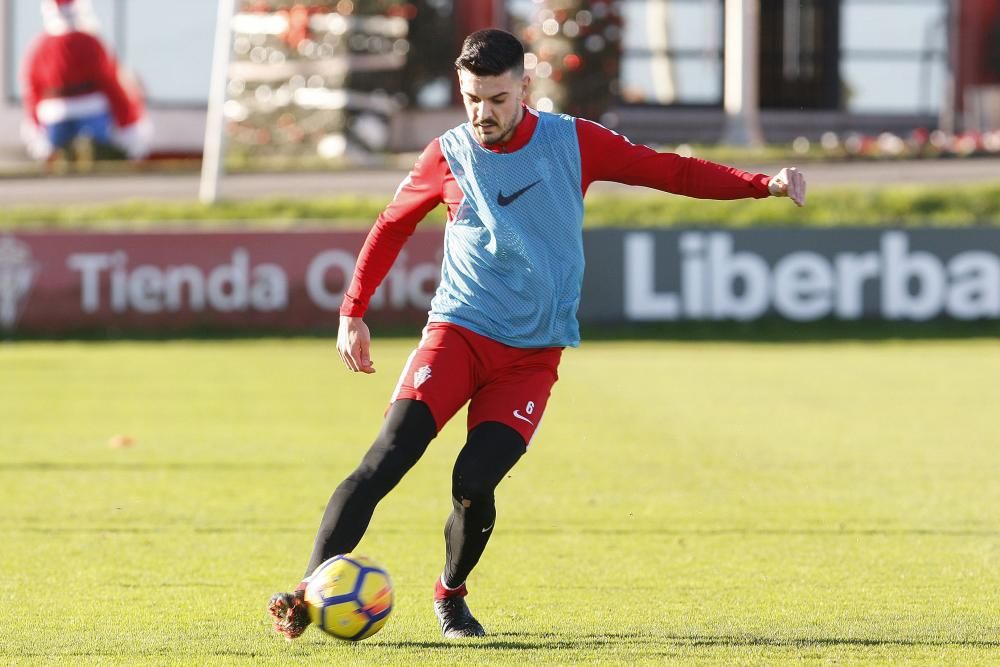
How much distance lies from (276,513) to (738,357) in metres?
12.0

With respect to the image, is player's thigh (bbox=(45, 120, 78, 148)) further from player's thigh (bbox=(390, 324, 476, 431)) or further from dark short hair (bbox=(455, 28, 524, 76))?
dark short hair (bbox=(455, 28, 524, 76))

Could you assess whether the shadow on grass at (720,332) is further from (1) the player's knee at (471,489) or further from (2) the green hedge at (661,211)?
(1) the player's knee at (471,489)

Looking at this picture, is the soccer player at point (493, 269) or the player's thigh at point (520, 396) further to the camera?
the player's thigh at point (520, 396)

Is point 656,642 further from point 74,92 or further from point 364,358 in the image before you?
point 74,92

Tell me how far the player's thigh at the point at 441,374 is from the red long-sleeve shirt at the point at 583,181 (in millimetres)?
291

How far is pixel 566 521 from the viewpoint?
9.63 metres

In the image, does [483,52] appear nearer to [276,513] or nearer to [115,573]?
[115,573]

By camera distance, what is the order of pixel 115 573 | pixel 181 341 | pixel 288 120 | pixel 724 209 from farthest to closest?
pixel 288 120 < pixel 724 209 < pixel 181 341 < pixel 115 573

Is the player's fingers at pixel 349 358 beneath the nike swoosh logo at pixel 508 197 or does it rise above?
beneath

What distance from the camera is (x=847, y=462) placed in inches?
477

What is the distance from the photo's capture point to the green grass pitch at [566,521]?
645 centimetres

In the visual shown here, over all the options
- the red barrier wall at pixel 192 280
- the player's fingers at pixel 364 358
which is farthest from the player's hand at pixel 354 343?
the red barrier wall at pixel 192 280

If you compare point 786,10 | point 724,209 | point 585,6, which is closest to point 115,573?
point 724,209

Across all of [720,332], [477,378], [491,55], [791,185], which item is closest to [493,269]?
[477,378]
